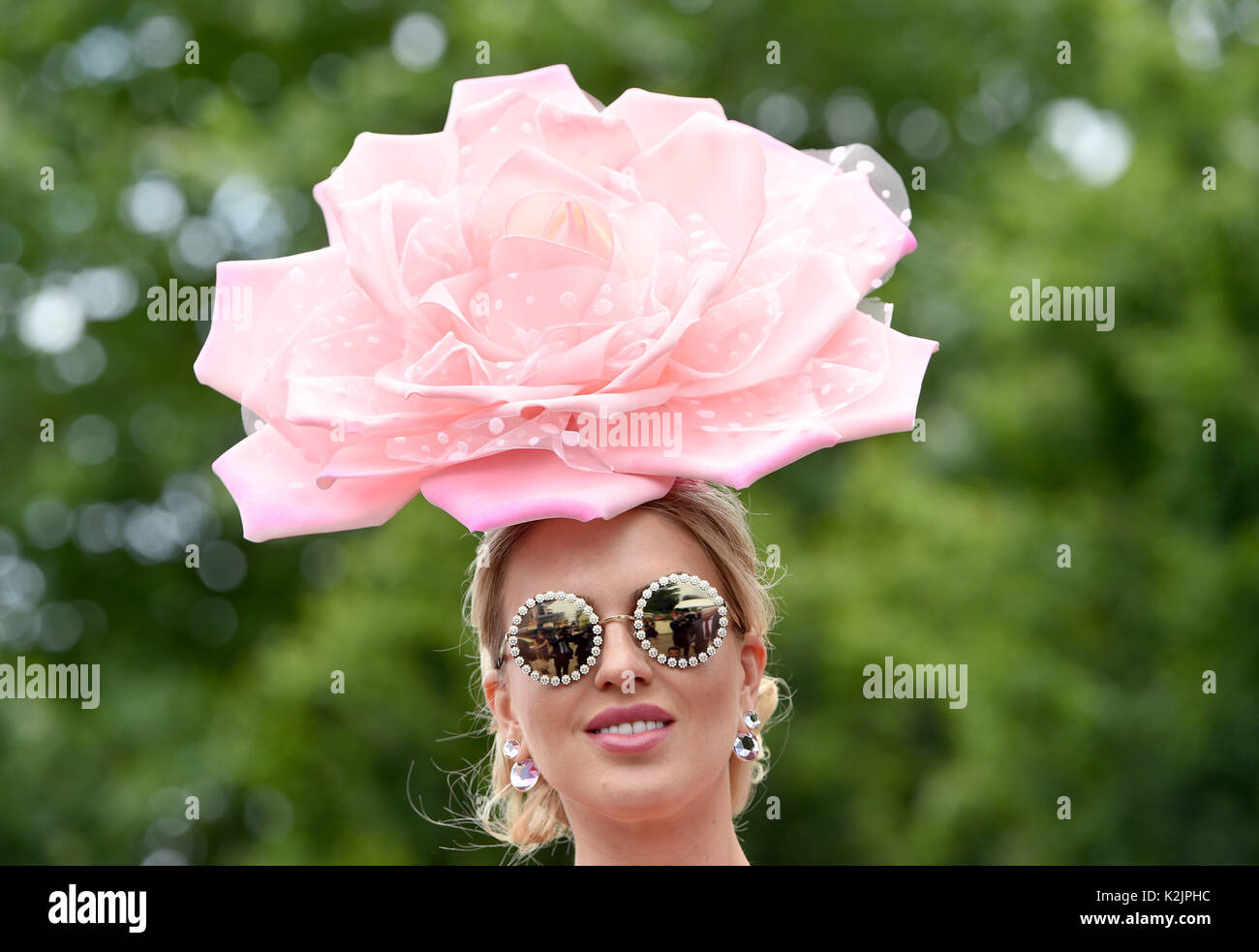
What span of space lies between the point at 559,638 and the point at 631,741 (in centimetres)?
21

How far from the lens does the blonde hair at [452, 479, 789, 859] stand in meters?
2.77

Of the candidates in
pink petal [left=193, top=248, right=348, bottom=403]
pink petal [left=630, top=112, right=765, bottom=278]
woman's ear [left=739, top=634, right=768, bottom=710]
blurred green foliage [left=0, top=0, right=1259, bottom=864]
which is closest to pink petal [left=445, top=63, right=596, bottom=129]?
pink petal [left=630, top=112, right=765, bottom=278]

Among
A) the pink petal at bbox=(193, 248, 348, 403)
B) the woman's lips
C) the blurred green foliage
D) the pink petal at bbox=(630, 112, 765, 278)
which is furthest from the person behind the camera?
the blurred green foliage

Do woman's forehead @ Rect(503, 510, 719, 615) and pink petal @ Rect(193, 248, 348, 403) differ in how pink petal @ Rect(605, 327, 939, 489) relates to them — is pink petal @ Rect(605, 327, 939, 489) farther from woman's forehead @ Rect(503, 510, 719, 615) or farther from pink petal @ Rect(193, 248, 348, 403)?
pink petal @ Rect(193, 248, 348, 403)

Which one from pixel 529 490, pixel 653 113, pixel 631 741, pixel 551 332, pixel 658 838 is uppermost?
pixel 653 113

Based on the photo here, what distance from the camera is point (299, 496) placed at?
2.68 meters

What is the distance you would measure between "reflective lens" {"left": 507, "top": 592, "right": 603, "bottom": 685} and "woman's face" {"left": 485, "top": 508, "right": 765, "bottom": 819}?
2 centimetres

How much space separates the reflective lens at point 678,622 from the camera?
8.45 feet

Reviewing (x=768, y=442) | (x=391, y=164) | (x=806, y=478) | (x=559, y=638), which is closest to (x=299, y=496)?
(x=559, y=638)

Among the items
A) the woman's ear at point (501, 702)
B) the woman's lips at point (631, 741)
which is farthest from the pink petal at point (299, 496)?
the woman's lips at point (631, 741)

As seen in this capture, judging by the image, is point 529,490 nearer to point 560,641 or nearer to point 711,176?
point 560,641

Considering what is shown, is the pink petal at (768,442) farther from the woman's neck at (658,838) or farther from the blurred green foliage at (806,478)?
the blurred green foliage at (806,478)

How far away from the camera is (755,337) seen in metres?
2.68

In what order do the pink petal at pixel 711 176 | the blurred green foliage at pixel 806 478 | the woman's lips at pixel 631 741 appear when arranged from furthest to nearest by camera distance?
1. the blurred green foliage at pixel 806 478
2. the pink petal at pixel 711 176
3. the woman's lips at pixel 631 741
